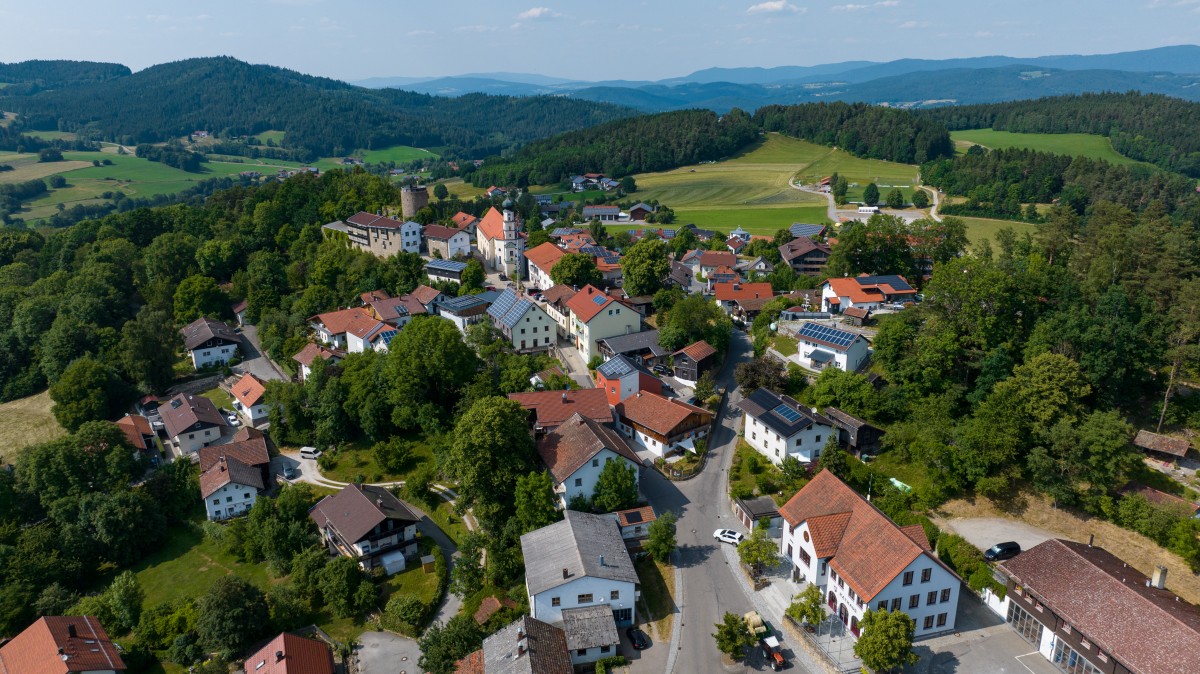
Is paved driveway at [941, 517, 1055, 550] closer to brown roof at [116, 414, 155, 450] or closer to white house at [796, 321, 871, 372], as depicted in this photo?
white house at [796, 321, 871, 372]

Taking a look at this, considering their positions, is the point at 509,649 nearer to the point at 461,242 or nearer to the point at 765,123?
the point at 461,242

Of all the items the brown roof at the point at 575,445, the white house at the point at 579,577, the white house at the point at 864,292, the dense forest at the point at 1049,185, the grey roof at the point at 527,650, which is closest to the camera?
the grey roof at the point at 527,650

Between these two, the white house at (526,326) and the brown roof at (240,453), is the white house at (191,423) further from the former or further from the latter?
the white house at (526,326)

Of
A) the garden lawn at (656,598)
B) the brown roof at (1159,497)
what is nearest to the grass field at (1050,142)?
the brown roof at (1159,497)

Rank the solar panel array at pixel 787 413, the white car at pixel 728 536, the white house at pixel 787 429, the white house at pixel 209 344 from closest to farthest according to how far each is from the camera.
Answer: the white car at pixel 728 536 < the white house at pixel 787 429 < the solar panel array at pixel 787 413 < the white house at pixel 209 344

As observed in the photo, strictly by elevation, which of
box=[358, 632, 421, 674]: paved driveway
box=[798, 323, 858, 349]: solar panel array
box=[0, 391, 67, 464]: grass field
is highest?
box=[798, 323, 858, 349]: solar panel array

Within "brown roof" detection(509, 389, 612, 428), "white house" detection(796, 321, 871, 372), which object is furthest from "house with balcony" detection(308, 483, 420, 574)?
"white house" detection(796, 321, 871, 372)

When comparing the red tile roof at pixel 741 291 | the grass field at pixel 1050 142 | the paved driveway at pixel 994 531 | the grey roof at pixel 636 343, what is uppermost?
the grass field at pixel 1050 142
